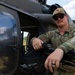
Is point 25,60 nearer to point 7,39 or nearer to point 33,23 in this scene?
point 7,39

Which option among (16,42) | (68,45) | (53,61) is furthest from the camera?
(16,42)

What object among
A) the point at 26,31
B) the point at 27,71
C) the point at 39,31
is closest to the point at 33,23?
the point at 39,31

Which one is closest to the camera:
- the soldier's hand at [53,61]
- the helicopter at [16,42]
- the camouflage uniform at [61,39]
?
the soldier's hand at [53,61]

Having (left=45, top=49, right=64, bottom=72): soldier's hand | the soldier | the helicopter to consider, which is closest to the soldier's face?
the soldier

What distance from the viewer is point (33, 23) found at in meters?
3.52

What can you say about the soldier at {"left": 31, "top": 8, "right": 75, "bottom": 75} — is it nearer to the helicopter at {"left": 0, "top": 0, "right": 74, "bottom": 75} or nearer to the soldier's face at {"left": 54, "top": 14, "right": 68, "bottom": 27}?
the soldier's face at {"left": 54, "top": 14, "right": 68, "bottom": 27}

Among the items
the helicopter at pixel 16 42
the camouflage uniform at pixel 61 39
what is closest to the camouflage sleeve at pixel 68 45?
the camouflage uniform at pixel 61 39

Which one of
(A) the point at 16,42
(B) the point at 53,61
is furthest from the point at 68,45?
(A) the point at 16,42

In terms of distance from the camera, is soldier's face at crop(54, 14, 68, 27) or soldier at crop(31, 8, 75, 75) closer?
soldier at crop(31, 8, 75, 75)

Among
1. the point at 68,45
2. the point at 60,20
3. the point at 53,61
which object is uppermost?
the point at 60,20

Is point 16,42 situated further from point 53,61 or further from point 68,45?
point 53,61

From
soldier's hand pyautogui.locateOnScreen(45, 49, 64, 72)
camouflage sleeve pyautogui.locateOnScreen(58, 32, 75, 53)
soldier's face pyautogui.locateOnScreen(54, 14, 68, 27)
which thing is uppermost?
soldier's face pyautogui.locateOnScreen(54, 14, 68, 27)

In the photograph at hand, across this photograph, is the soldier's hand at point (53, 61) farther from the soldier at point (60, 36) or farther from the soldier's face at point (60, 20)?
the soldier's face at point (60, 20)

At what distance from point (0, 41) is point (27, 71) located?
49cm
